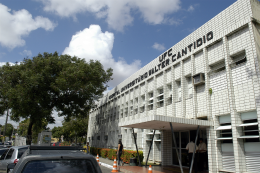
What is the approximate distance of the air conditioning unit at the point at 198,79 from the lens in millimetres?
11656

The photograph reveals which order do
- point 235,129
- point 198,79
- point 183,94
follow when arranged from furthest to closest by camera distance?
point 183,94, point 198,79, point 235,129

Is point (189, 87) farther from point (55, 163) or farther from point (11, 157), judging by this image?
point (55, 163)

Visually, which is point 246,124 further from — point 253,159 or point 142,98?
point 142,98

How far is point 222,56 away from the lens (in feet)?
35.2

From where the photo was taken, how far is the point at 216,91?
35.5 ft

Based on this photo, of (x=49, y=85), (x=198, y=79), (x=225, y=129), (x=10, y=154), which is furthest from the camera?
(x=49, y=85)

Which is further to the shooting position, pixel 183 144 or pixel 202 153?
pixel 183 144

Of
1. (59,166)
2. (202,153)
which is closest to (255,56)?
(202,153)

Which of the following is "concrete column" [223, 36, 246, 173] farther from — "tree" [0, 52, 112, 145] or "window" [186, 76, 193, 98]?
"tree" [0, 52, 112, 145]

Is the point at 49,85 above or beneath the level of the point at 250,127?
above

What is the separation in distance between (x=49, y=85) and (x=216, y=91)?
19852mm

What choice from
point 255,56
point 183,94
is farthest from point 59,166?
point 183,94

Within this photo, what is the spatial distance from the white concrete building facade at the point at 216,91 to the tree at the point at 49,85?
10449mm

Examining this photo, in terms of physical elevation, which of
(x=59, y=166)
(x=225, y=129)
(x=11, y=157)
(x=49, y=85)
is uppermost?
(x=49, y=85)
